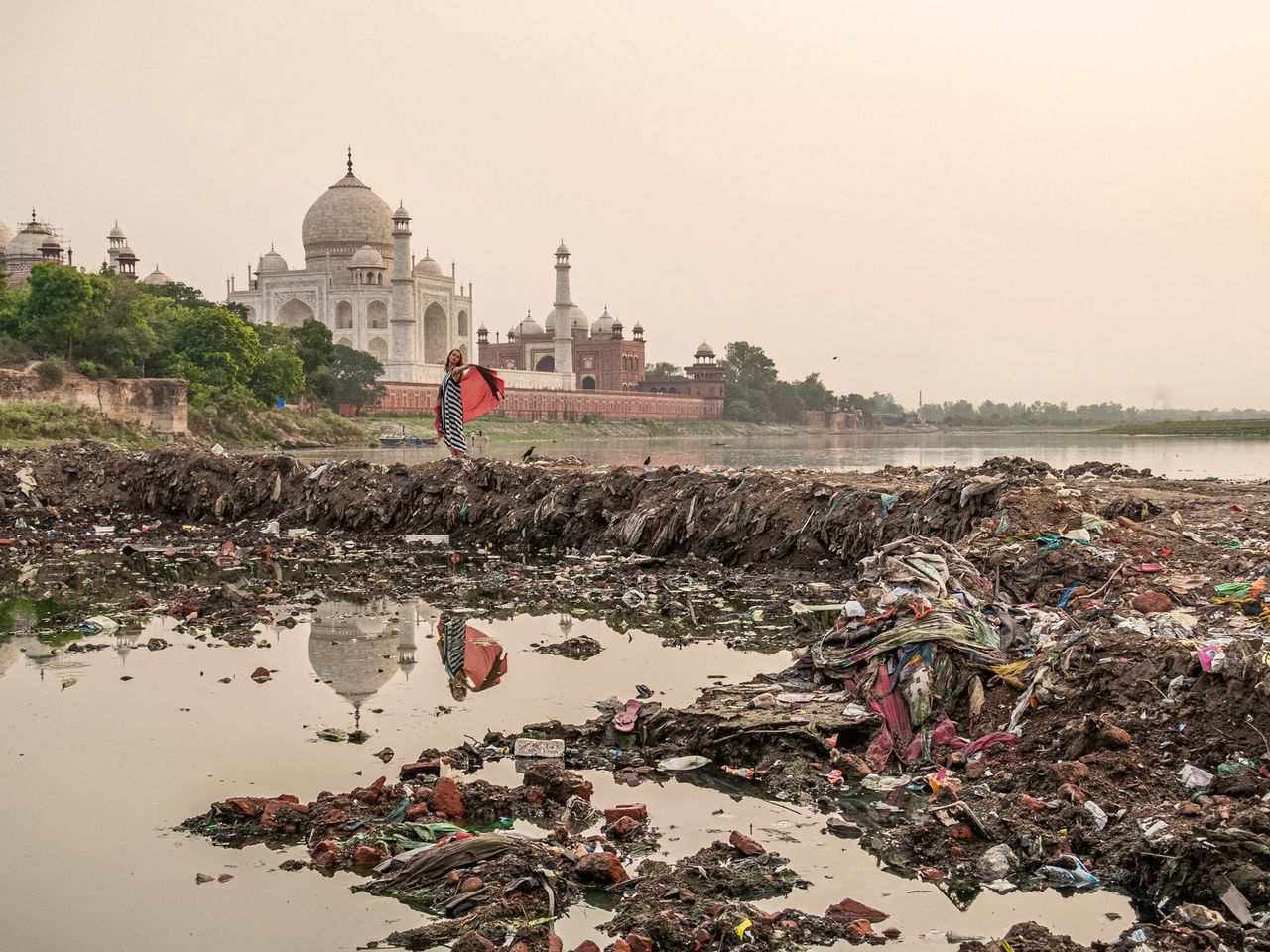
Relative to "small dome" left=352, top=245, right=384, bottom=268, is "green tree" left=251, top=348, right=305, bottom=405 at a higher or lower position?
lower

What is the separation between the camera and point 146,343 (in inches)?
1556

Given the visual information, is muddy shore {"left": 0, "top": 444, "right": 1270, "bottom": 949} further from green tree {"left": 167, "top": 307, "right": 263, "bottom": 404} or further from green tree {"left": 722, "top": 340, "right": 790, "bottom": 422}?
green tree {"left": 722, "top": 340, "right": 790, "bottom": 422}

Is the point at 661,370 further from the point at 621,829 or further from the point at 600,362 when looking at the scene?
the point at 621,829

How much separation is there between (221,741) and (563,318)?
262 ft

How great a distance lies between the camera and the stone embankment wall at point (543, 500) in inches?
443

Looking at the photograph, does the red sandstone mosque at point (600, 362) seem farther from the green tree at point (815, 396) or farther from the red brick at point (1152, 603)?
the red brick at point (1152, 603)

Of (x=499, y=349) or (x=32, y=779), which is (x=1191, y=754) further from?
(x=499, y=349)

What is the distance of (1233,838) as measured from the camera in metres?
4.03

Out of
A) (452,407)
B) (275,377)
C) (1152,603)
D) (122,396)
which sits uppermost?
(275,377)

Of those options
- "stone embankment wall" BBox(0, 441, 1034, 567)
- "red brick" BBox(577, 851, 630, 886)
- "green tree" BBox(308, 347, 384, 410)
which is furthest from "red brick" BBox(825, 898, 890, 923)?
"green tree" BBox(308, 347, 384, 410)

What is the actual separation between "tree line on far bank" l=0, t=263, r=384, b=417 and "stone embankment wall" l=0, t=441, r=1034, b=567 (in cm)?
2223

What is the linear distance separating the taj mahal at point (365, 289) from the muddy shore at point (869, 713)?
58.5m

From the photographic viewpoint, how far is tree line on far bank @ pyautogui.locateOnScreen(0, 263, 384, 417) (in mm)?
36781

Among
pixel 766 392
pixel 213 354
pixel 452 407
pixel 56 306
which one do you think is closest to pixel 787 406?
pixel 766 392
